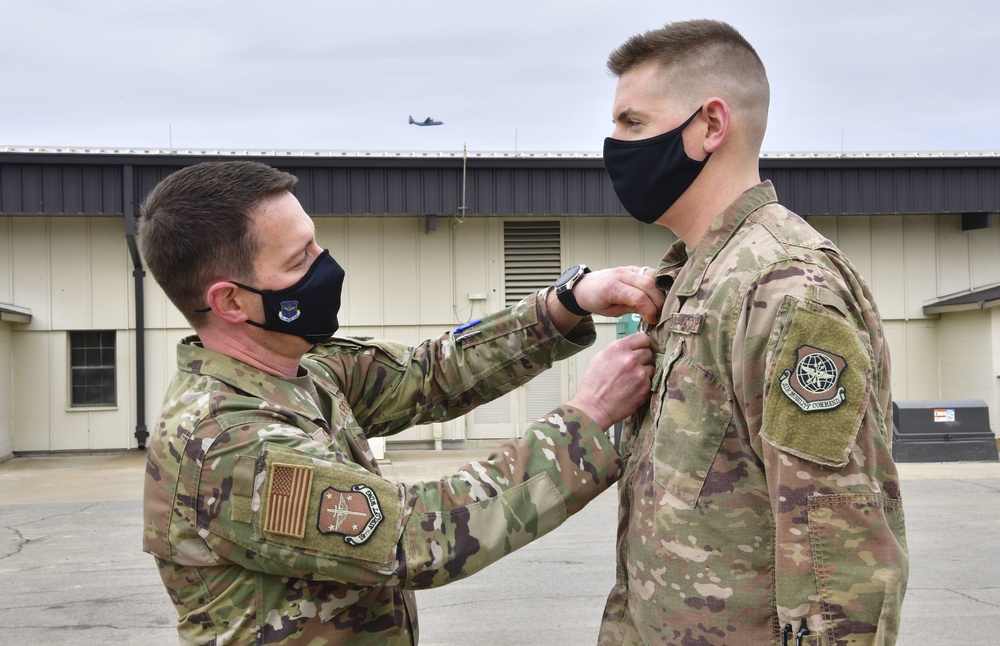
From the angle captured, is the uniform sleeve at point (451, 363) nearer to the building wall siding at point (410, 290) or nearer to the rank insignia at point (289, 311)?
the rank insignia at point (289, 311)

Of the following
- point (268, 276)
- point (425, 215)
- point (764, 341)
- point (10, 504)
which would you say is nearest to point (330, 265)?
point (268, 276)

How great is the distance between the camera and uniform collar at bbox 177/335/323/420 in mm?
2578

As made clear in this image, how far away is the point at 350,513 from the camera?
2303 millimetres

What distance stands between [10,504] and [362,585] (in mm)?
11269

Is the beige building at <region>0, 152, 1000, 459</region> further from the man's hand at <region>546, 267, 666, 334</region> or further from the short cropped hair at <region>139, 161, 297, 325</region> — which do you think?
the short cropped hair at <region>139, 161, 297, 325</region>

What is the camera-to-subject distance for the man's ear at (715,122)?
2.49 m

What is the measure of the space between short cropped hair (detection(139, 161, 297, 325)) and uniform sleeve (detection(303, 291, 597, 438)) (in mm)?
706

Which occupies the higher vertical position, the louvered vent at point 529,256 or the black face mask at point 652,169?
the louvered vent at point 529,256

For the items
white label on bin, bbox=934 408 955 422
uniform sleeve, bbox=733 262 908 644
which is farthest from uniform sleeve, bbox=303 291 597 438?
white label on bin, bbox=934 408 955 422

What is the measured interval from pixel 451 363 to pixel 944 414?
1355 centimetres

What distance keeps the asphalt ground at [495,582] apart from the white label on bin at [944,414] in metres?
2.63

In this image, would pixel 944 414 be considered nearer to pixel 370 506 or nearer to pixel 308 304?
pixel 308 304

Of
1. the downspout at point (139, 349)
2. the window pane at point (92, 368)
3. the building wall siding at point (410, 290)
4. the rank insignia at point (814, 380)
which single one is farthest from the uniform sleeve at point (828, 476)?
the window pane at point (92, 368)

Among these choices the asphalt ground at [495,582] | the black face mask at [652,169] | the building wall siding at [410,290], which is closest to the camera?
the black face mask at [652,169]
